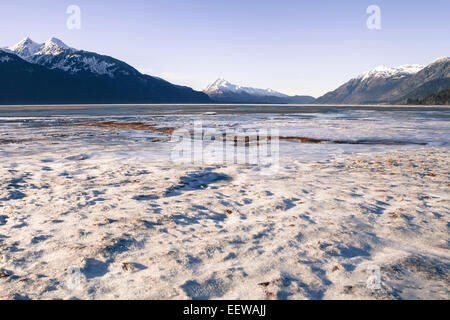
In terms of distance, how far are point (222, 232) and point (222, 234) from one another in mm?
83

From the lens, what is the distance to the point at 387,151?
1336cm

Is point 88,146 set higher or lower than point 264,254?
higher

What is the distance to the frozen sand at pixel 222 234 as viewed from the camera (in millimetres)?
3635

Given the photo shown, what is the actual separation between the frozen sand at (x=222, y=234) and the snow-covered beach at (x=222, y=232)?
22 millimetres

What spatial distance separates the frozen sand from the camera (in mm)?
3635

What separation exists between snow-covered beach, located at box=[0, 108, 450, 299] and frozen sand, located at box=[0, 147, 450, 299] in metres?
0.02

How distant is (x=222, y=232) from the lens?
519cm

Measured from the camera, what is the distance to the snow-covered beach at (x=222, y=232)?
3.65 meters

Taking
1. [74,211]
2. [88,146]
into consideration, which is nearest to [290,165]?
[74,211]

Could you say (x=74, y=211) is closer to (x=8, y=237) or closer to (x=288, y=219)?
(x=8, y=237)

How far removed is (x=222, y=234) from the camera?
5105mm

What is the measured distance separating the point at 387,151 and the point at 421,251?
9.93m

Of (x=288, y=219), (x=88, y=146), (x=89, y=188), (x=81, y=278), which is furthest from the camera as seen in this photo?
(x=88, y=146)
